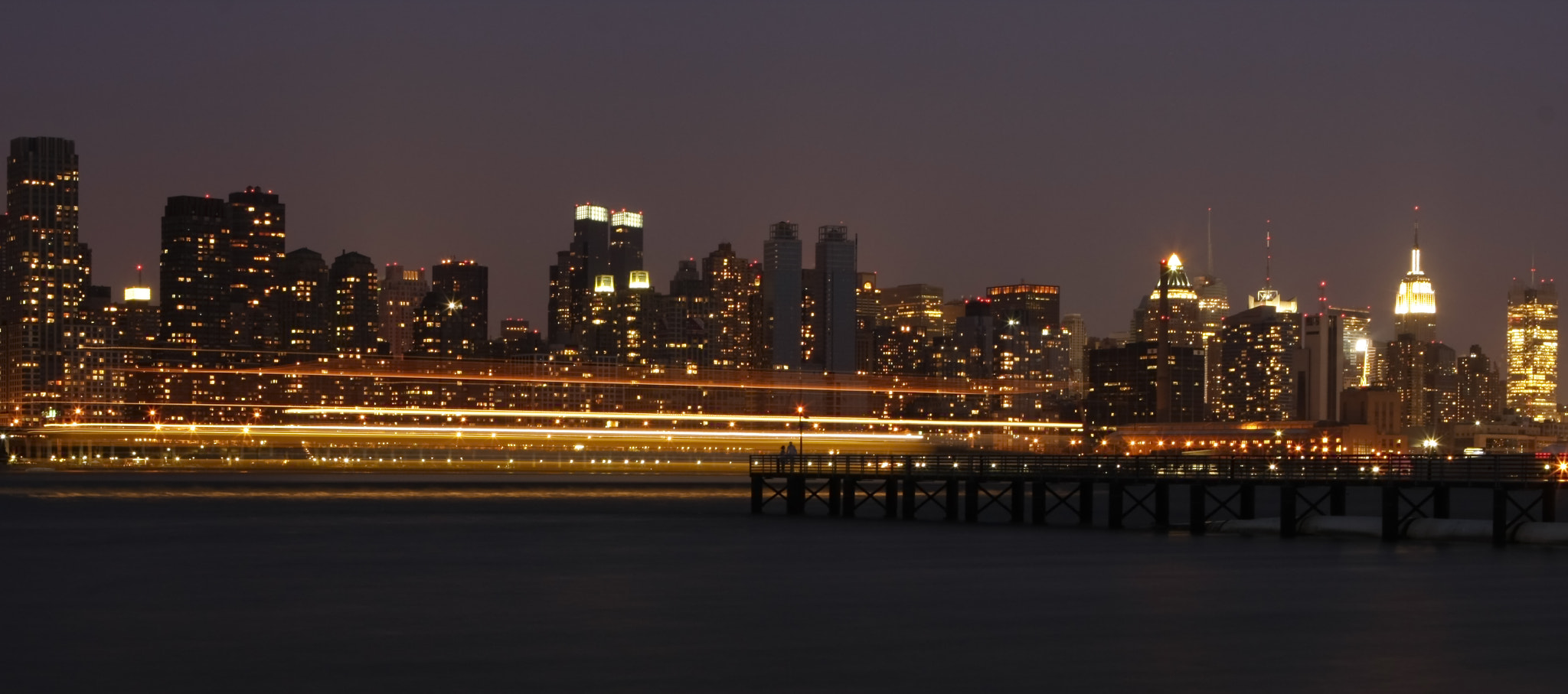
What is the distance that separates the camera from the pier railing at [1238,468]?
58.1 m

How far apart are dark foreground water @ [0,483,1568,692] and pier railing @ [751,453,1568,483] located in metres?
2.45

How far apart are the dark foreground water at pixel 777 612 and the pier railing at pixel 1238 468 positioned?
2.45 metres

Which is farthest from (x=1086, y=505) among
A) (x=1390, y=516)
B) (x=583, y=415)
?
(x=583, y=415)

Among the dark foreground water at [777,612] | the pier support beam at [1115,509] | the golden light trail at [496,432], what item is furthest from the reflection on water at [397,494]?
the pier support beam at [1115,509]

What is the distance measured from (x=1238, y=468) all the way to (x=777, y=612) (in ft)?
105

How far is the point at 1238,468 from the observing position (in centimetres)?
6675

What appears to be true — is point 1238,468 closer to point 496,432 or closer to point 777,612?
point 777,612

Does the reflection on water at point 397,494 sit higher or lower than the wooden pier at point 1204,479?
lower

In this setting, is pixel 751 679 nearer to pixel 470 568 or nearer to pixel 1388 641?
pixel 1388 641

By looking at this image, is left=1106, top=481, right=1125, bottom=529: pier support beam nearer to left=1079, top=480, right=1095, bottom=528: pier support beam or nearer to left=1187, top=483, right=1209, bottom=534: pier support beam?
left=1079, top=480, right=1095, bottom=528: pier support beam

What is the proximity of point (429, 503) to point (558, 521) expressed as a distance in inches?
982

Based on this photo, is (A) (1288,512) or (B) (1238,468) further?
(B) (1238,468)

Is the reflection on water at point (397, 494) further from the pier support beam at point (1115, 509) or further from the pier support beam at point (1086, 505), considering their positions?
the pier support beam at point (1115, 509)

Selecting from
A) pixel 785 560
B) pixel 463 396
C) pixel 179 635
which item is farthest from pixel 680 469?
pixel 179 635
